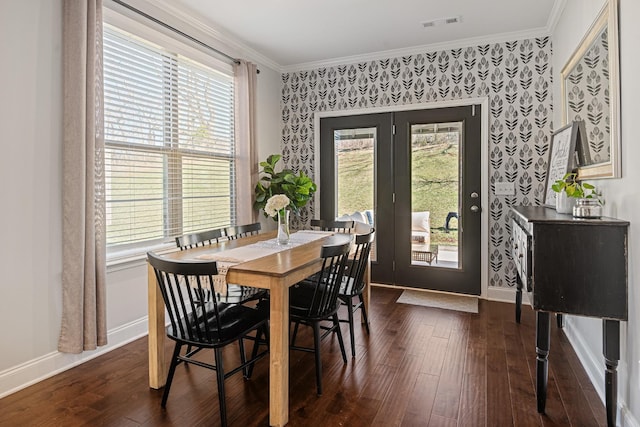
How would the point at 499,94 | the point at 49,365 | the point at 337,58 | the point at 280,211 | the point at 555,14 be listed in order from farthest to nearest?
1. the point at 337,58
2. the point at 499,94
3. the point at 555,14
4. the point at 280,211
5. the point at 49,365

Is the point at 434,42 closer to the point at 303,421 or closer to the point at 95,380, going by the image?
the point at 303,421

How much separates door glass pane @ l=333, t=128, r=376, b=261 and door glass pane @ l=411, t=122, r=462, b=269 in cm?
49

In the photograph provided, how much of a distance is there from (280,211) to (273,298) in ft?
3.40

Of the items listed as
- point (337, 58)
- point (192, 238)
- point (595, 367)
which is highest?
point (337, 58)

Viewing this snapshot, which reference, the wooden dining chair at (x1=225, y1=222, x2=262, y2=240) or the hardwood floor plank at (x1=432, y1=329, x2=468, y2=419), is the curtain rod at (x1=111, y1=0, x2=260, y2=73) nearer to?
the wooden dining chair at (x1=225, y1=222, x2=262, y2=240)

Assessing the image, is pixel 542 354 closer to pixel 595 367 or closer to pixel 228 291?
pixel 595 367

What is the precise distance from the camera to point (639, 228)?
1716 millimetres

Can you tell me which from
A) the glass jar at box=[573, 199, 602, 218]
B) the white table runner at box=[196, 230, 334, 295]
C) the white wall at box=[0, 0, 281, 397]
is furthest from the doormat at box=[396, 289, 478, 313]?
the white wall at box=[0, 0, 281, 397]

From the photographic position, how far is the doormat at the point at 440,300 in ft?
12.6

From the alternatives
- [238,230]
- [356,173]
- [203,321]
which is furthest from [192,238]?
[356,173]

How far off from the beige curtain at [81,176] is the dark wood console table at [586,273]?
2.60 metres

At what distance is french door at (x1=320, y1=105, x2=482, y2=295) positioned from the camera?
414 centimetres

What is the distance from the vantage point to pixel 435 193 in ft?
14.0

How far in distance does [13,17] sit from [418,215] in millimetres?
3739
